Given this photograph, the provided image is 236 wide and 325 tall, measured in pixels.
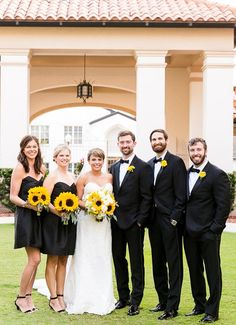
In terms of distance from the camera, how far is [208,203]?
6.83 metres

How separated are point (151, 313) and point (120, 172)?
5.68 feet

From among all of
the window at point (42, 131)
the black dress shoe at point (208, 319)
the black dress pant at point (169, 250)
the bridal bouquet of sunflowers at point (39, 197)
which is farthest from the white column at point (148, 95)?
the window at point (42, 131)

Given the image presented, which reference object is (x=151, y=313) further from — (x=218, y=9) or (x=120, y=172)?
(x=218, y=9)

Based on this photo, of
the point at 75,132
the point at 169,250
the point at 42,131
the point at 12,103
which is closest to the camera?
the point at 169,250

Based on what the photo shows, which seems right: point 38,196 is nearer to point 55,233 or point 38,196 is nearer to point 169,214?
point 55,233

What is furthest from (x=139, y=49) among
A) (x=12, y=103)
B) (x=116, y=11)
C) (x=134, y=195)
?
(x=134, y=195)

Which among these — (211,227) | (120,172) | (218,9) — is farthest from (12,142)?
(211,227)

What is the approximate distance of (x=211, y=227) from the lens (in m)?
6.74

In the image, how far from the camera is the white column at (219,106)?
17.2m

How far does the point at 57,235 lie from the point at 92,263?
0.60 meters

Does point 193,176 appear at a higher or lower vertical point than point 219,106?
lower

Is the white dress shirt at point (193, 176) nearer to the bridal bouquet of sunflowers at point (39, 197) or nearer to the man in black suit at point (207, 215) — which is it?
the man in black suit at point (207, 215)

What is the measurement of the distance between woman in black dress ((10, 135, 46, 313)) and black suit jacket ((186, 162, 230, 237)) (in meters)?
1.81

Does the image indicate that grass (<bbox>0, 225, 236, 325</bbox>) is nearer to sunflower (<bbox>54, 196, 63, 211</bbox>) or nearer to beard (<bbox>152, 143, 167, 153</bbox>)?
sunflower (<bbox>54, 196, 63, 211</bbox>)
